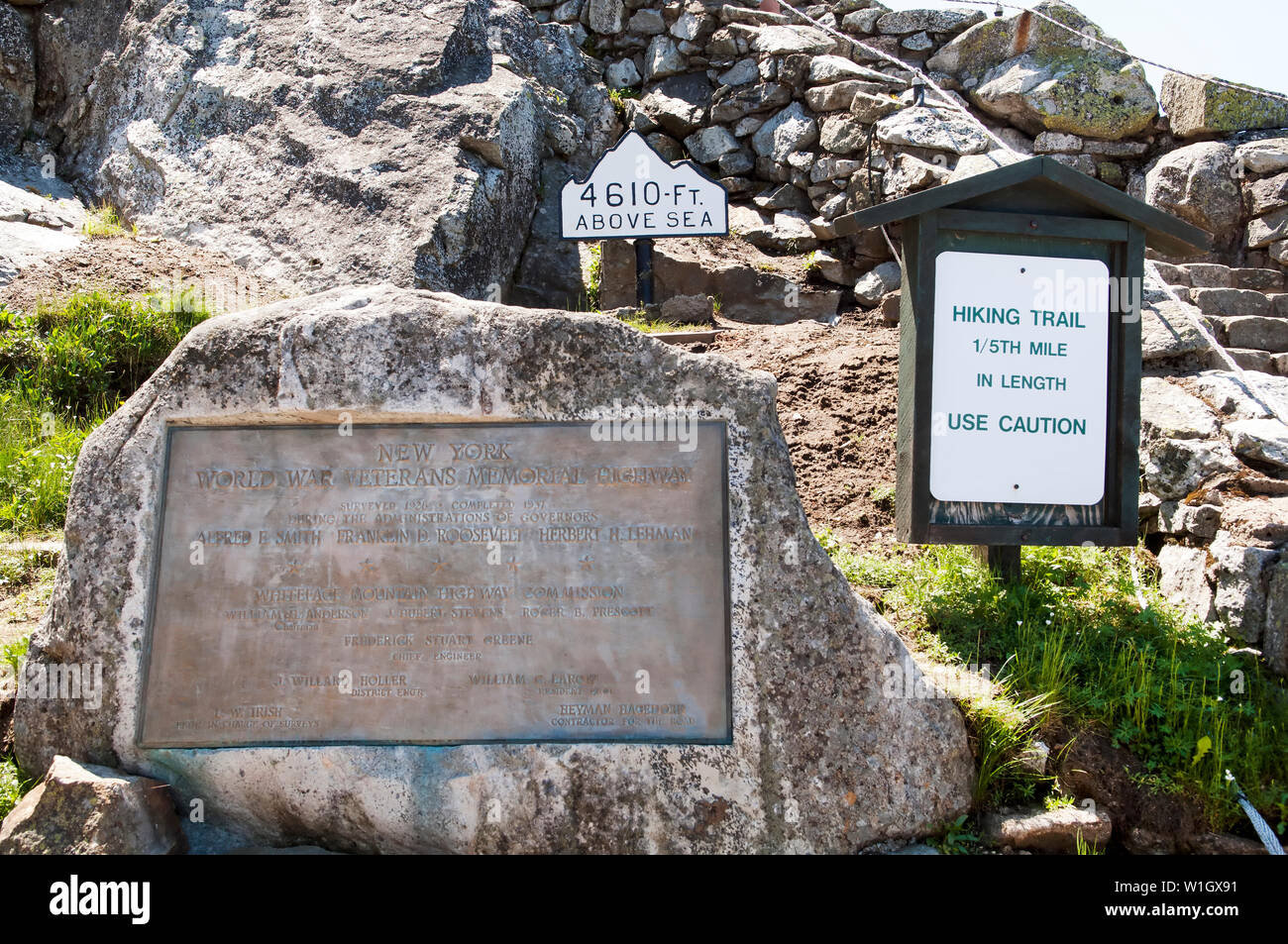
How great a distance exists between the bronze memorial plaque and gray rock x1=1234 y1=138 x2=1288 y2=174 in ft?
18.3

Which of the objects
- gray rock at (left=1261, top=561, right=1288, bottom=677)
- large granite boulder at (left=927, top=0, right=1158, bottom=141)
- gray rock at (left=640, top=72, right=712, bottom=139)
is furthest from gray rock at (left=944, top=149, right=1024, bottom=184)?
gray rock at (left=1261, top=561, right=1288, bottom=677)

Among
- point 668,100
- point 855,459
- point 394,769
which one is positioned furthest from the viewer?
point 668,100

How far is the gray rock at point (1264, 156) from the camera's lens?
255 inches

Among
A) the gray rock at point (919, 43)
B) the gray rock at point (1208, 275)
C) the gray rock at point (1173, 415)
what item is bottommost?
the gray rock at point (1173, 415)

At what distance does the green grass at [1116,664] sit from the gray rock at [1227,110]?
4486 millimetres

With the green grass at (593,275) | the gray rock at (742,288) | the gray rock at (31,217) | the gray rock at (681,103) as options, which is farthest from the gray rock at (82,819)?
the gray rock at (681,103)

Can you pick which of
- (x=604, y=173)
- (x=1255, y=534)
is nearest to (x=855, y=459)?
(x=1255, y=534)

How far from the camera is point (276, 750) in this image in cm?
289

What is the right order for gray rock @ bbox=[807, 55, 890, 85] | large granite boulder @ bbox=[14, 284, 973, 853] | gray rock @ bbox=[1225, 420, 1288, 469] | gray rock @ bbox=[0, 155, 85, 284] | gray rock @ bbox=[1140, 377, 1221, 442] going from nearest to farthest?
large granite boulder @ bbox=[14, 284, 973, 853], gray rock @ bbox=[1225, 420, 1288, 469], gray rock @ bbox=[1140, 377, 1221, 442], gray rock @ bbox=[0, 155, 85, 284], gray rock @ bbox=[807, 55, 890, 85]

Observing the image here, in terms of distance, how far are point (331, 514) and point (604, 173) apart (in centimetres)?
374

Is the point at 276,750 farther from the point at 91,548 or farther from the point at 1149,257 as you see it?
the point at 1149,257

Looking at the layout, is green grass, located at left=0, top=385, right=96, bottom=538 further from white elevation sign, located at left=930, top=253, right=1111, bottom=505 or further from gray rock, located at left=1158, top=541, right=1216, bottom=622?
gray rock, located at left=1158, top=541, right=1216, bottom=622

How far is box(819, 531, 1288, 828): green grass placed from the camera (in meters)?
3.08

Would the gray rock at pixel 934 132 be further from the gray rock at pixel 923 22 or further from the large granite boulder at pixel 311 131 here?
the large granite boulder at pixel 311 131
